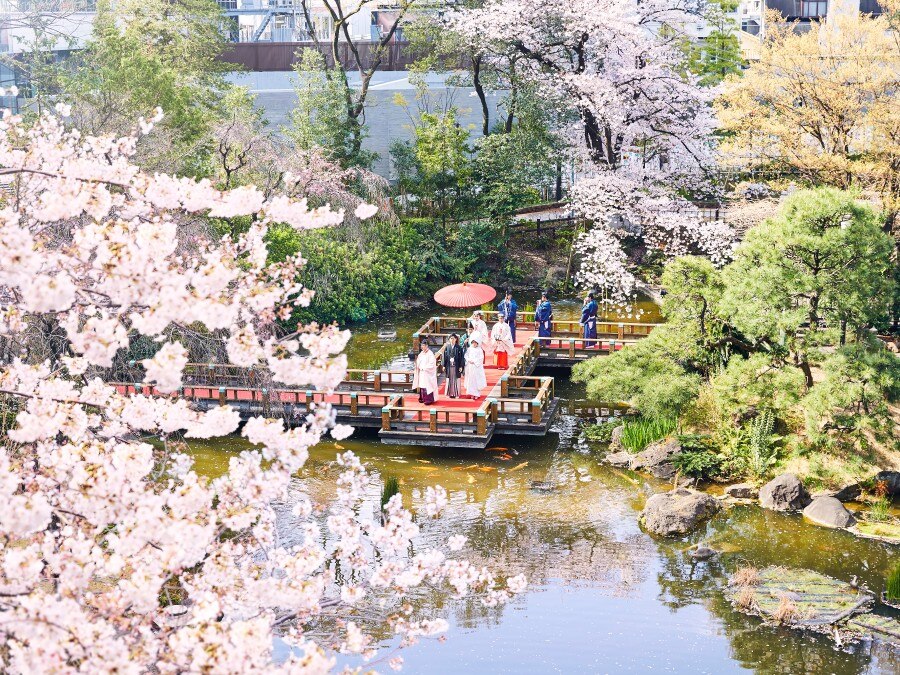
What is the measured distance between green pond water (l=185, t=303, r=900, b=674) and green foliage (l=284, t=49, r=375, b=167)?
474 inches

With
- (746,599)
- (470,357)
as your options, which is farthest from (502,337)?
(746,599)

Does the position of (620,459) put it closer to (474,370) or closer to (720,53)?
(474,370)

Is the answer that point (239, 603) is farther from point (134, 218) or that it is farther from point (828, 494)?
point (828, 494)

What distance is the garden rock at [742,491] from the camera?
15.6m

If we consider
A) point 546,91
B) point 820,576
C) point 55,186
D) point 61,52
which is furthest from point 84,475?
point 61,52

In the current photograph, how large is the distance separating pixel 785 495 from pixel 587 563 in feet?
11.6

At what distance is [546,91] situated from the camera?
91.9 ft

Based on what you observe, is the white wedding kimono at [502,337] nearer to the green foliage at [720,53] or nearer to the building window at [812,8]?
the green foliage at [720,53]

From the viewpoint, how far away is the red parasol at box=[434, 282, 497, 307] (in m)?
21.2

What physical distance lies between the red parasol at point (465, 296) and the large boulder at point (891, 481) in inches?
333

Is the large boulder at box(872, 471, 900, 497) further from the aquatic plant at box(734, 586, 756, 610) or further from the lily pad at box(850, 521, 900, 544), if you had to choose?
the aquatic plant at box(734, 586, 756, 610)

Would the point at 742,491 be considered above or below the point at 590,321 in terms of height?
below

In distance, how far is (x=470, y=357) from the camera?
1850cm

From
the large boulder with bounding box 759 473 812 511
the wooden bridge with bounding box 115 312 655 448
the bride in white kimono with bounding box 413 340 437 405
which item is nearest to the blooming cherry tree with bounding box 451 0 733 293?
the wooden bridge with bounding box 115 312 655 448
